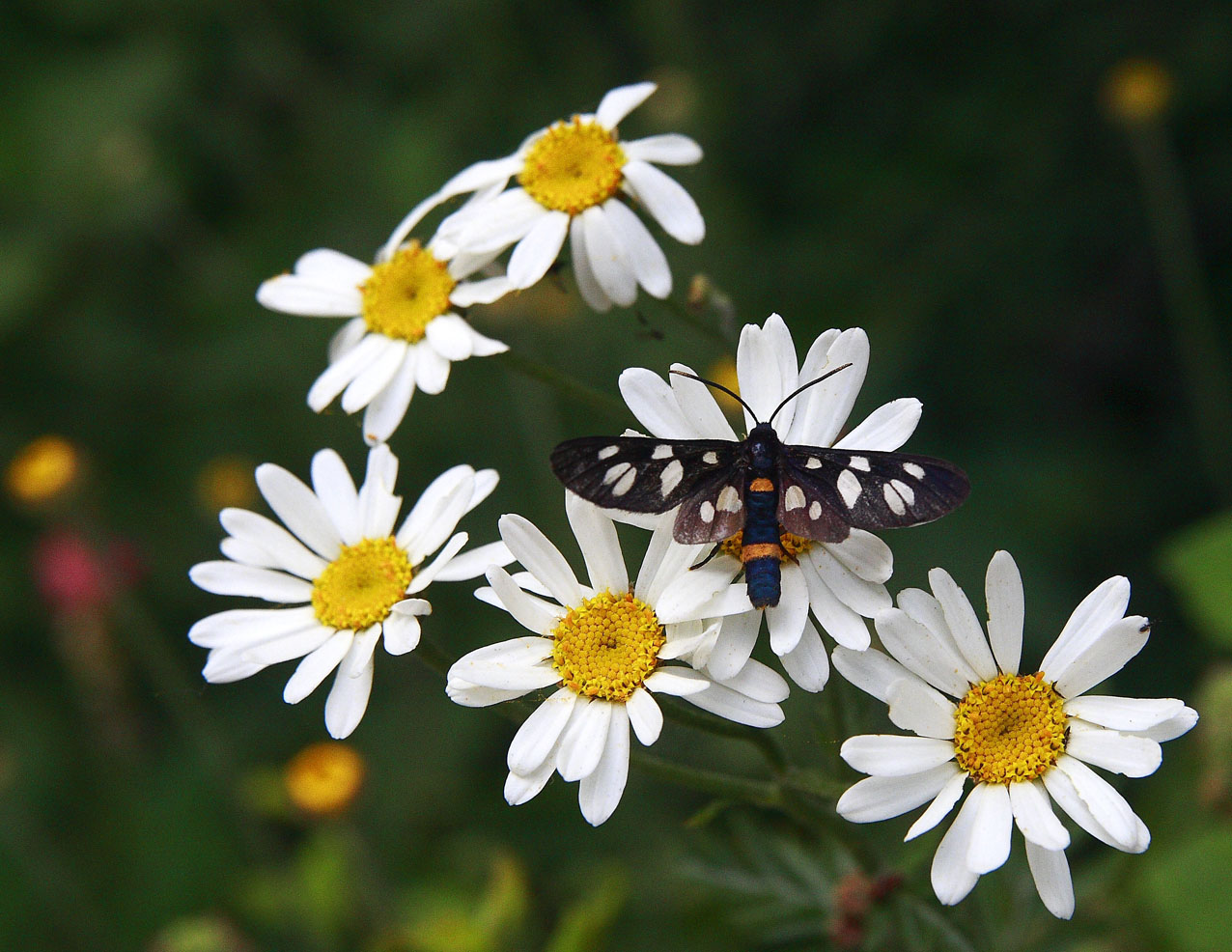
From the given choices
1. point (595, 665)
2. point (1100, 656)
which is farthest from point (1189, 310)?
point (595, 665)

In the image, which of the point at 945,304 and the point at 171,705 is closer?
the point at 171,705

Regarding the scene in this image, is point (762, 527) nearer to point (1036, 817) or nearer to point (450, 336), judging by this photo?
point (1036, 817)

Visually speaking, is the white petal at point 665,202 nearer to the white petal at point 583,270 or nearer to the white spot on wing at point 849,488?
the white petal at point 583,270

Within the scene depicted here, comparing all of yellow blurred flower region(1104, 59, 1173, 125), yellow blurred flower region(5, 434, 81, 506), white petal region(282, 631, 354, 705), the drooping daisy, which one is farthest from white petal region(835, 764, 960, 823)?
yellow blurred flower region(1104, 59, 1173, 125)

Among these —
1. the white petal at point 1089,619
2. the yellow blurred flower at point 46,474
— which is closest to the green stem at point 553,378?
the white petal at point 1089,619

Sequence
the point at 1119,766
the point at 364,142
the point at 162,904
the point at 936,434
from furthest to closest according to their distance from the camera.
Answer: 1. the point at 364,142
2. the point at 936,434
3. the point at 162,904
4. the point at 1119,766

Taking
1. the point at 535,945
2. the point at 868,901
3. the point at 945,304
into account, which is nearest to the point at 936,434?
the point at 945,304

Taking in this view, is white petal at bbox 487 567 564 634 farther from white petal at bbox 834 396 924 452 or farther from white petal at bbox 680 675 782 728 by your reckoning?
white petal at bbox 834 396 924 452

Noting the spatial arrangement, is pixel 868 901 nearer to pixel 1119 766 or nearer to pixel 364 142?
pixel 1119 766
